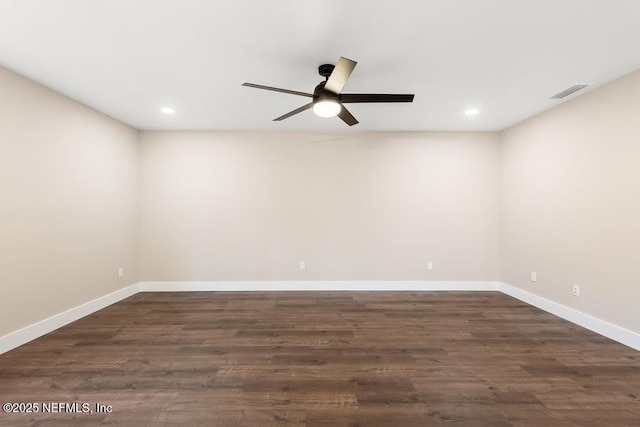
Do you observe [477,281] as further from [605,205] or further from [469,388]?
[469,388]

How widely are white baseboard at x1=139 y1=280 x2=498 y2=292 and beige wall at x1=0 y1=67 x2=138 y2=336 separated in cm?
72

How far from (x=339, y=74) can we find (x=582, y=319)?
3.66 metres

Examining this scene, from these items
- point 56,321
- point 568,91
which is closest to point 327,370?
point 56,321

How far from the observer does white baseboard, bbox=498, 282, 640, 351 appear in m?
2.59

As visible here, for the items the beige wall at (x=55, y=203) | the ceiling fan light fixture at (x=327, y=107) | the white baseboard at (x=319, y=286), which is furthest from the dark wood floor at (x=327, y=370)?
the ceiling fan light fixture at (x=327, y=107)

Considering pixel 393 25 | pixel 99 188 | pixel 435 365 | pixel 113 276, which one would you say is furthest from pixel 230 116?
pixel 435 365

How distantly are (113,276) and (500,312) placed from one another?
16.9ft

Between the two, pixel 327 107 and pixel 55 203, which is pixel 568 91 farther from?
pixel 55 203

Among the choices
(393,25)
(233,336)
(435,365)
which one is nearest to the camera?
(393,25)

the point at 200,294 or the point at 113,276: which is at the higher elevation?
the point at 113,276

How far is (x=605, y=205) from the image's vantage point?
2.85 meters

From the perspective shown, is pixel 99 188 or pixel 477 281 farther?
pixel 477 281

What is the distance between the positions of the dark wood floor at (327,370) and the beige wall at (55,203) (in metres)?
0.47

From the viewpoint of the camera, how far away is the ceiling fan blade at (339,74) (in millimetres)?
1893
